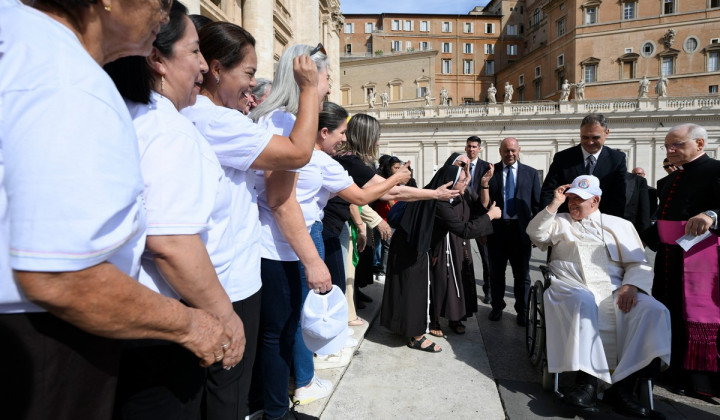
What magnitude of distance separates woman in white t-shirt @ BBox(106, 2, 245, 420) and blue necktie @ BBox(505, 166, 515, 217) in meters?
5.17

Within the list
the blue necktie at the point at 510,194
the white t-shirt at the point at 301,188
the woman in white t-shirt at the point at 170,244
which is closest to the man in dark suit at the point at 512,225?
the blue necktie at the point at 510,194

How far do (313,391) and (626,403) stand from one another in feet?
7.80

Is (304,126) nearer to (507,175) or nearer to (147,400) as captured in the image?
(147,400)

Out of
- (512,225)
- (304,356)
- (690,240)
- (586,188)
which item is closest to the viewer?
(304,356)

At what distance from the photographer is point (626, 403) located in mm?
3104

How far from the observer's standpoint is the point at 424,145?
3409cm

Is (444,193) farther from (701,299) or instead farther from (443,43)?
(443,43)

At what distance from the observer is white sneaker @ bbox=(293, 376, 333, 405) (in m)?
3.02

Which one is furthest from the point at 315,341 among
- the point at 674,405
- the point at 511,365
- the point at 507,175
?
the point at 507,175

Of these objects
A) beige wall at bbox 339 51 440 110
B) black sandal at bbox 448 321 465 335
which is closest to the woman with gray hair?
black sandal at bbox 448 321 465 335

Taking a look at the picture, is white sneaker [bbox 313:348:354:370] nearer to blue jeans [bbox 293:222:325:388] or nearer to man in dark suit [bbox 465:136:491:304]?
blue jeans [bbox 293:222:325:388]

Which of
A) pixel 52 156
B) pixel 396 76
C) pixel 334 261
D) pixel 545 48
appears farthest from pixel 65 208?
pixel 545 48

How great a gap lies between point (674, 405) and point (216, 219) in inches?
155

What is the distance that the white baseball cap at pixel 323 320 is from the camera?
2.33 metres
